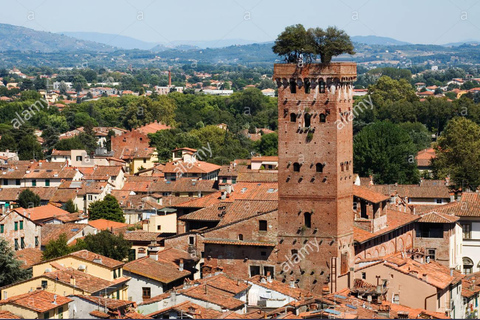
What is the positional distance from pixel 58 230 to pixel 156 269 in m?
15.4

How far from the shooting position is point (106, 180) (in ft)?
297

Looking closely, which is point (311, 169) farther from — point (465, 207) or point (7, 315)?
point (7, 315)

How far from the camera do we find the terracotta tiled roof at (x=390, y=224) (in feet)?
176

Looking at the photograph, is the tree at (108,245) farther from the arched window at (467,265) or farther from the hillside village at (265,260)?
the arched window at (467,265)

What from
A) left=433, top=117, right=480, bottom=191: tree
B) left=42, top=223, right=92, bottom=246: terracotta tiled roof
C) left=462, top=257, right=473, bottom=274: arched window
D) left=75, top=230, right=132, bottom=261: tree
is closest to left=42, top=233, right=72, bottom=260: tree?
left=75, top=230, right=132, bottom=261: tree

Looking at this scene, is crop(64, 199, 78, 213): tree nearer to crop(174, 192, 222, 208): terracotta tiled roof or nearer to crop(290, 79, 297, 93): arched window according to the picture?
crop(174, 192, 222, 208): terracotta tiled roof

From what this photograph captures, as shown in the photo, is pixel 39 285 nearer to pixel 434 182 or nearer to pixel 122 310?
pixel 122 310

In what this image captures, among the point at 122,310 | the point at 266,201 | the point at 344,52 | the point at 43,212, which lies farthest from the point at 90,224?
the point at 122,310

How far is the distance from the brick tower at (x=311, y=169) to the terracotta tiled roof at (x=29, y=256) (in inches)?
454

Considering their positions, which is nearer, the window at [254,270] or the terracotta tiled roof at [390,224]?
the window at [254,270]

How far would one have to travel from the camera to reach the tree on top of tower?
5209cm

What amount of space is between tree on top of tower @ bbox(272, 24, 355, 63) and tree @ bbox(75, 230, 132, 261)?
11708 mm

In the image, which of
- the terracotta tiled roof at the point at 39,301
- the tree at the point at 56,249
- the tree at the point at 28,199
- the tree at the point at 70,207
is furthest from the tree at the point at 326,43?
the tree at the point at 28,199

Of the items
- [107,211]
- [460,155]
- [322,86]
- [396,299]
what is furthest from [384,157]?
[396,299]
